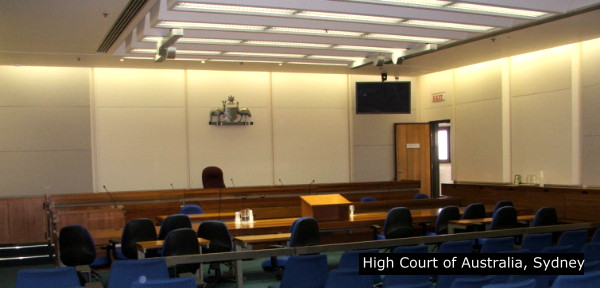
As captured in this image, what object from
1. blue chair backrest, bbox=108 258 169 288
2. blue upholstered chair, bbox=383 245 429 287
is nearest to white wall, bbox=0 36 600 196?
blue upholstered chair, bbox=383 245 429 287

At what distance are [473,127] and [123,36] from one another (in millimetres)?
8029

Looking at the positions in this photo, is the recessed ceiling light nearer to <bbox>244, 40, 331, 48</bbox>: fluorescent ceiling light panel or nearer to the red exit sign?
<bbox>244, 40, 331, 48</bbox>: fluorescent ceiling light panel

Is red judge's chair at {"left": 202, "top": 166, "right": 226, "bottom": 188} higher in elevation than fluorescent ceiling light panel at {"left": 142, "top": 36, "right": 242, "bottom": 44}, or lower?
lower

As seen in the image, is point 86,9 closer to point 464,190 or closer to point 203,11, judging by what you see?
point 203,11

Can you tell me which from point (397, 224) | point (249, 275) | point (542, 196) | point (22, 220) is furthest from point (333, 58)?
point (22, 220)

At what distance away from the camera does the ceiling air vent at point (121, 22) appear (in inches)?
281

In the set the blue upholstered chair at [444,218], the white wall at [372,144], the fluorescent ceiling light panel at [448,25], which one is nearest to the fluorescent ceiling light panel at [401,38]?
the fluorescent ceiling light panel at [448,25]

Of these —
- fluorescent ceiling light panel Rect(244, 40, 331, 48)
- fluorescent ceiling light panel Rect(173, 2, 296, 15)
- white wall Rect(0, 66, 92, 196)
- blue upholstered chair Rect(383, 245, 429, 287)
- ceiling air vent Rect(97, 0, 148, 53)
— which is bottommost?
blue upholstered chair Rect(383, 245, 429, 287)

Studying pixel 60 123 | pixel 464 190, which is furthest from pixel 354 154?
pixel 60 123

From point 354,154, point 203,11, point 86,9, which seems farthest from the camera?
point 354,154

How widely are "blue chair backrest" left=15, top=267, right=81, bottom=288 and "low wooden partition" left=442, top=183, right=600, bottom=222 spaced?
844 centimetres

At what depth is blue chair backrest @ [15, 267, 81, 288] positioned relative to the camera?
184 inches

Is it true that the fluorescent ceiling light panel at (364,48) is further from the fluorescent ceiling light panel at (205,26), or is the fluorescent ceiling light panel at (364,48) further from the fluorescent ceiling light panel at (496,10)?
the fluorescent ceiling light panel at (496,10)

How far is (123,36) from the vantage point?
8.80 metres
